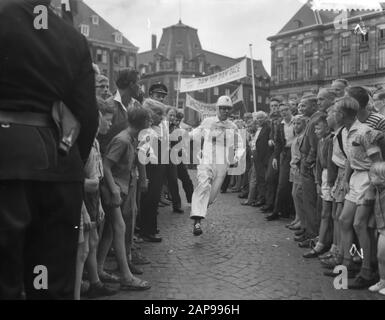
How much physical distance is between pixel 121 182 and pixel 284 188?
4727 mm

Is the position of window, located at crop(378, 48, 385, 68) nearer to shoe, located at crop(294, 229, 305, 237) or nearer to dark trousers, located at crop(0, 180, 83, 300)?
shoe, located at crop(294, 229, 305, 237)

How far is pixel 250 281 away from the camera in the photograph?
473 centimetres

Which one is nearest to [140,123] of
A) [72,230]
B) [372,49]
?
[72,230]

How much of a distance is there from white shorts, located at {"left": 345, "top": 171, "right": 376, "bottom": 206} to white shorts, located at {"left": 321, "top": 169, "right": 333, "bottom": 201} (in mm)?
813

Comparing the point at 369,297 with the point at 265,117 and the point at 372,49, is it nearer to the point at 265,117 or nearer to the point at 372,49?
the point at 265,117

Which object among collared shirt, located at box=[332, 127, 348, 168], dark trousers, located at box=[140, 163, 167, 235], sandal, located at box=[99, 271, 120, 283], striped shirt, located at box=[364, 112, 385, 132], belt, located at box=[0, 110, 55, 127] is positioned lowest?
sandal, located at box=[99, 271, 120, 283]

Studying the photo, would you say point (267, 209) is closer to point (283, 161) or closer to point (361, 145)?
point (283, 161)

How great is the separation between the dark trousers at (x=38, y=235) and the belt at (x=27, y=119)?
0.31 metres

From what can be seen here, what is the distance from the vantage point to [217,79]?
680 inches

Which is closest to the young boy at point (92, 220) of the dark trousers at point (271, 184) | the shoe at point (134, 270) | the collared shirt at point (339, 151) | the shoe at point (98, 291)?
the shoe at point (98, 291)

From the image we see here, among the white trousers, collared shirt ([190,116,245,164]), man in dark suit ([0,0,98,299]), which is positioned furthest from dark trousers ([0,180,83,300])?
collared shirt ([190,116,245,164])

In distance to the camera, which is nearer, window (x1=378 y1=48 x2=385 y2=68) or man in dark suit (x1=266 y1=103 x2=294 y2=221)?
man in dark suit (x1=266 y1=103 x2=294 y2=221)

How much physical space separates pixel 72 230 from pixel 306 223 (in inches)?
202

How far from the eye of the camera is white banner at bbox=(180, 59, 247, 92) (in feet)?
51.8
